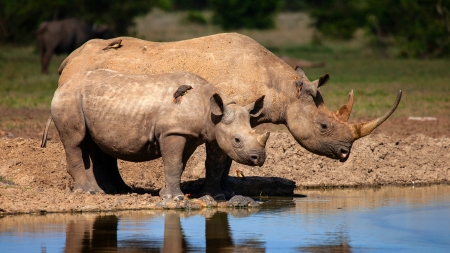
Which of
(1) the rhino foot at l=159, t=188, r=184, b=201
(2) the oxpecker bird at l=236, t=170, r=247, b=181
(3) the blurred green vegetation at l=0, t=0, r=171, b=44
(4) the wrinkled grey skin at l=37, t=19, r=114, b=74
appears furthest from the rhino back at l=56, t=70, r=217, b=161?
(3) the blurred green vegetation at l=0, t=0, r=171, b=44

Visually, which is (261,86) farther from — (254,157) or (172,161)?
(172,161)

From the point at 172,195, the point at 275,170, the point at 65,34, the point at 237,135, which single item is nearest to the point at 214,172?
the point at 172,195

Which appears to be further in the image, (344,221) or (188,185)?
(188,185)

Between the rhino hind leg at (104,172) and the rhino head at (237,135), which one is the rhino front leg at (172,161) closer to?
the rhino head at (237,135)

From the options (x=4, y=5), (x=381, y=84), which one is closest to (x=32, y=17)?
(x=4, y=5)

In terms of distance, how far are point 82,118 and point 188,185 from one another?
1.77 metres

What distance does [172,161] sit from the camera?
10266 mm

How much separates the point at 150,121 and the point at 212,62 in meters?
1.30

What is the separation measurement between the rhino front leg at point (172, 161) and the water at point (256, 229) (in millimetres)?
415

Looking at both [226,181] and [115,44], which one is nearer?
[226,181]

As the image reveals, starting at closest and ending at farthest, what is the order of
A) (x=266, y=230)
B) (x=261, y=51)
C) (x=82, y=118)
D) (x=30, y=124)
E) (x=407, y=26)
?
(x=266, y=230)
(x=82, y=118)
(x=261, y=51)
(x=30, y=124)
(x=407, y=26)

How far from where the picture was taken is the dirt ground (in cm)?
1024

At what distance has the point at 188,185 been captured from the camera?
1168 centimetres

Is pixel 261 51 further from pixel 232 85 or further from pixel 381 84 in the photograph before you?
pixel 381 84
